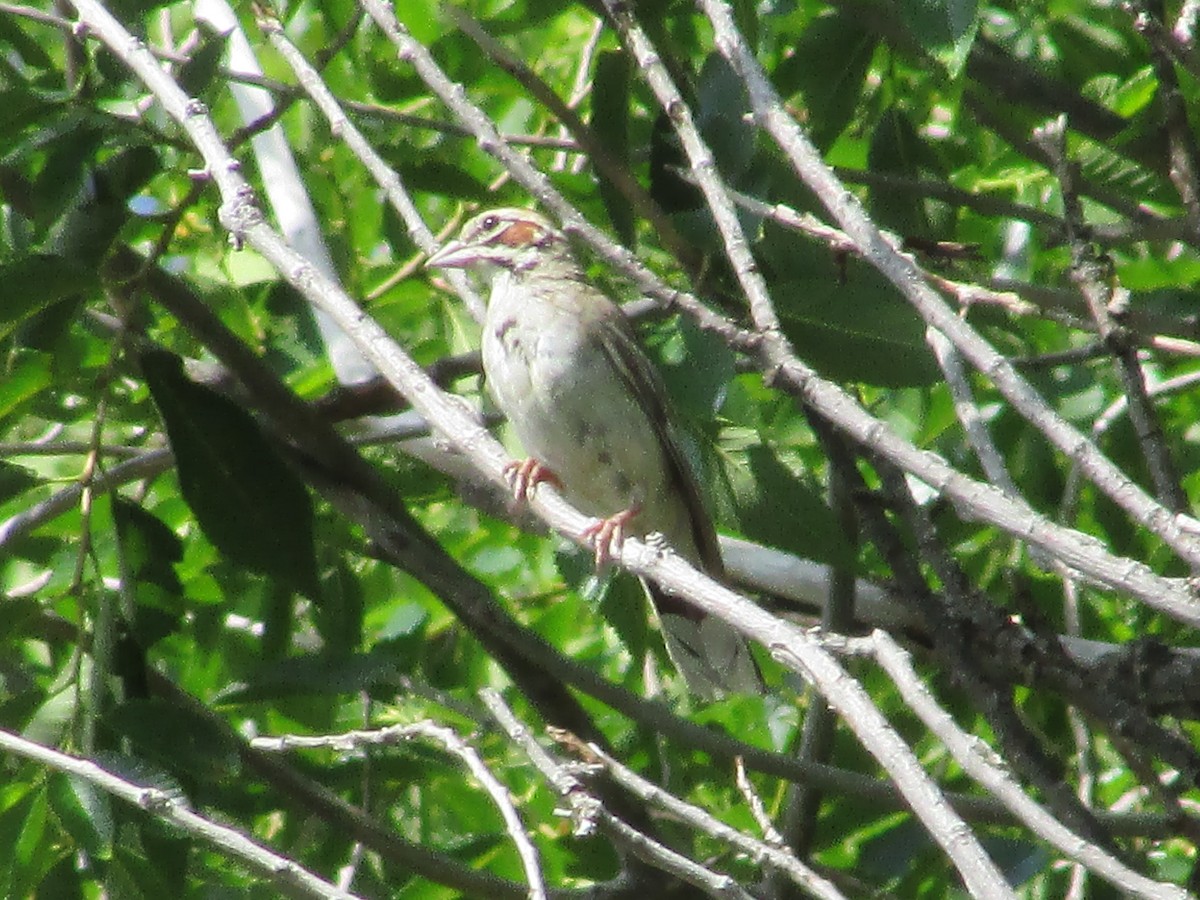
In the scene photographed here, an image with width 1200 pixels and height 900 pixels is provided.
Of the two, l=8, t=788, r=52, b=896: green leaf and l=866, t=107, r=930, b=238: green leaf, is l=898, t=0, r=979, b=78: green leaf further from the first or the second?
l=8, t=788, r=52, b=896: green leaf

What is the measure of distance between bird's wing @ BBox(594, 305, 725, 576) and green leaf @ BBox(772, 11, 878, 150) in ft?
2.52

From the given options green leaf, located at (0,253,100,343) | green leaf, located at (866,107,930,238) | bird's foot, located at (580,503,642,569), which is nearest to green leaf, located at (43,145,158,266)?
green leaf, located at (0,253,100,343)

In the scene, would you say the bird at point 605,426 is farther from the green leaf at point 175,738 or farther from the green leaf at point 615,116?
the green leaf at point 175,738

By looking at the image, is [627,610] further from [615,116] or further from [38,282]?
[38,282]

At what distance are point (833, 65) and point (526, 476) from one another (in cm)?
139

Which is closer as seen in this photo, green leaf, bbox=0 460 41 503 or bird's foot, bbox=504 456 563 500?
bird's foot, bbox=504 456 563 500

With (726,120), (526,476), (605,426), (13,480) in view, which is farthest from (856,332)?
(13,480)

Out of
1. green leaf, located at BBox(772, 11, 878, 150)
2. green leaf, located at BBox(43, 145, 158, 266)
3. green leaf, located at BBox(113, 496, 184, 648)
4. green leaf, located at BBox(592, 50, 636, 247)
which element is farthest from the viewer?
green leaf, located at BBox(772, 11, 878, 150)

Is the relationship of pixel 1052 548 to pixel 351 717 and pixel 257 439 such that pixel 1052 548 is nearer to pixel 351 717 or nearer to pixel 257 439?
pixel 257 439

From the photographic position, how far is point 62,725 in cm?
350

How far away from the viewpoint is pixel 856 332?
362 centimetres

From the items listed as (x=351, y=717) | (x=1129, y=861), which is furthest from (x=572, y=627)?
(x=1129, y=861)

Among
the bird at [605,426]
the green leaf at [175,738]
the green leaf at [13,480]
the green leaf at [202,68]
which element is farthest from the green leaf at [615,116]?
the green leaf at [175,738]

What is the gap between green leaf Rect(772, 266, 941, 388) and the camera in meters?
3.59
